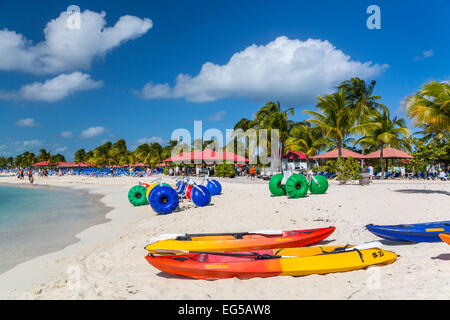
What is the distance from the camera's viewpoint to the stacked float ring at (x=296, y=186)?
11.7 m

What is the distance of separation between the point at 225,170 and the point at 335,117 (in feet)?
36.7

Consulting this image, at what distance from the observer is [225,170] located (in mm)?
28844

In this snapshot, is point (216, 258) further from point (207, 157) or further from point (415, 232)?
point (207, 157)

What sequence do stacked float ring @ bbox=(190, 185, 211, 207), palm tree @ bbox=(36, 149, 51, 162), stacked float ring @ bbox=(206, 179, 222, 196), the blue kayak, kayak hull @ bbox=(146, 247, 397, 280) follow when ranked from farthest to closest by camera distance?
palm tree @ bbox=(36, 149, 51, 162) < stacked float ring @ bbox=(206, 179, 222, 196) < stacked float ring @ bbox=(190, 185, 211, 207) < the blue kayak < kayak hull @ bbox=(146, 247, 397, 280)

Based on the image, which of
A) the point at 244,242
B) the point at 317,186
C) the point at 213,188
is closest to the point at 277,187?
the point at 317,186

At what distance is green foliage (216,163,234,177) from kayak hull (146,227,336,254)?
23274 mm

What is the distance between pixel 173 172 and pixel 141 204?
23.9m

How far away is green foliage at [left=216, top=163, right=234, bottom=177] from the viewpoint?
94.2 feet

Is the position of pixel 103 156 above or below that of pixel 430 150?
above

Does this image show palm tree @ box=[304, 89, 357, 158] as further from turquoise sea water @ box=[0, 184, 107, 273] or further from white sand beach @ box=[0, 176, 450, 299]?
turquoise sea water @ box=[0, 184, 107, 273]

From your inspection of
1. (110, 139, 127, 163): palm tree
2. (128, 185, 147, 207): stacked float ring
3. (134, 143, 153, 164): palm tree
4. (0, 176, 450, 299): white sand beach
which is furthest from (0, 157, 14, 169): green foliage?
(0, 176, 450, 299): white sand beach

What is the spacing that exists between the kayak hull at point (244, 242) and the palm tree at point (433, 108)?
9.64m

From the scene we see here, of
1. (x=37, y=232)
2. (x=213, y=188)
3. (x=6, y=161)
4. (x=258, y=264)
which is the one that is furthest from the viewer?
(x=6, y=161)

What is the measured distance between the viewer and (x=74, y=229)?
9133 mm
